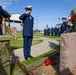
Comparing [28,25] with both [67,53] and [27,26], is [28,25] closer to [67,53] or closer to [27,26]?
[27,26]

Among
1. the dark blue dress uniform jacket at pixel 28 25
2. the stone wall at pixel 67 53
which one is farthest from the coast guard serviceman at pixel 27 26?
the stone wall at pixel 67 53

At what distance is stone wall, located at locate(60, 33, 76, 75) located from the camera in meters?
4.61

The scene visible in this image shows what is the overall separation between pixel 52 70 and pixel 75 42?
35.5 inches

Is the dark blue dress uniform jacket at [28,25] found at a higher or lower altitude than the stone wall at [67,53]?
higher

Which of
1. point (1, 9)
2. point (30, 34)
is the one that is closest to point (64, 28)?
point (30, 34)

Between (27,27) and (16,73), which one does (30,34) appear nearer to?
(27,27)

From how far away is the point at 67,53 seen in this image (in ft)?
15.2

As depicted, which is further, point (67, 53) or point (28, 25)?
point (28, 25)

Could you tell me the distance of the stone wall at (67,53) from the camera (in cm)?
461

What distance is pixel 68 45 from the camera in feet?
15.2

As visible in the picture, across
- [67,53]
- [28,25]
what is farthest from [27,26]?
[67,53]

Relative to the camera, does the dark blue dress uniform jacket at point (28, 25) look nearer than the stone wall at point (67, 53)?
No

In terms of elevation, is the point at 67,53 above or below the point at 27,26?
below

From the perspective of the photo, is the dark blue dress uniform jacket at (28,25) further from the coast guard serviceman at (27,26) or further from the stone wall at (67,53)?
the stone wall at (67,53)
